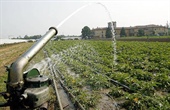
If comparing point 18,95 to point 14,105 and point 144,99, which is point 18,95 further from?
point 144,99

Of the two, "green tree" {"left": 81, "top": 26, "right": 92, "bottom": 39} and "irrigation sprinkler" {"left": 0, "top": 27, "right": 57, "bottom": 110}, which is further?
"green tree" {"left": 81, "top": 26, "right": 92, "bottom": 39}

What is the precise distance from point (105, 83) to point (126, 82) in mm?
761

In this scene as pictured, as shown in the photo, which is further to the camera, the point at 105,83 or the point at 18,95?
the point at 105,83

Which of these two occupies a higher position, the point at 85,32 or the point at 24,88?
the point at 24,88

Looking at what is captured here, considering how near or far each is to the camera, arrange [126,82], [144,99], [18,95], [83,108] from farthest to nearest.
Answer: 1. [126,82]
2. [144,99]
3. [83,108]
4. [18,95]

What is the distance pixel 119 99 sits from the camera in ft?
20.9

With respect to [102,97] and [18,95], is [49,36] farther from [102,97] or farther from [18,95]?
[102,97]

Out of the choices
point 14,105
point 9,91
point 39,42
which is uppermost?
point 39,42

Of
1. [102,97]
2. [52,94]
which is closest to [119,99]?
[102,97]

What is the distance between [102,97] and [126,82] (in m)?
1.63

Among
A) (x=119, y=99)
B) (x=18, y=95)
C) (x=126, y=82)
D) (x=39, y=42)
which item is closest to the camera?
(x=18, y=95)

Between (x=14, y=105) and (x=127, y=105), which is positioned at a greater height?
(x=14, y=105)

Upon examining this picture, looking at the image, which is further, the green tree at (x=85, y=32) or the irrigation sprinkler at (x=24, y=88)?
the green tree at (x=85, y=32)

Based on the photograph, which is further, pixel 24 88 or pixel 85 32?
pixel 85 32
